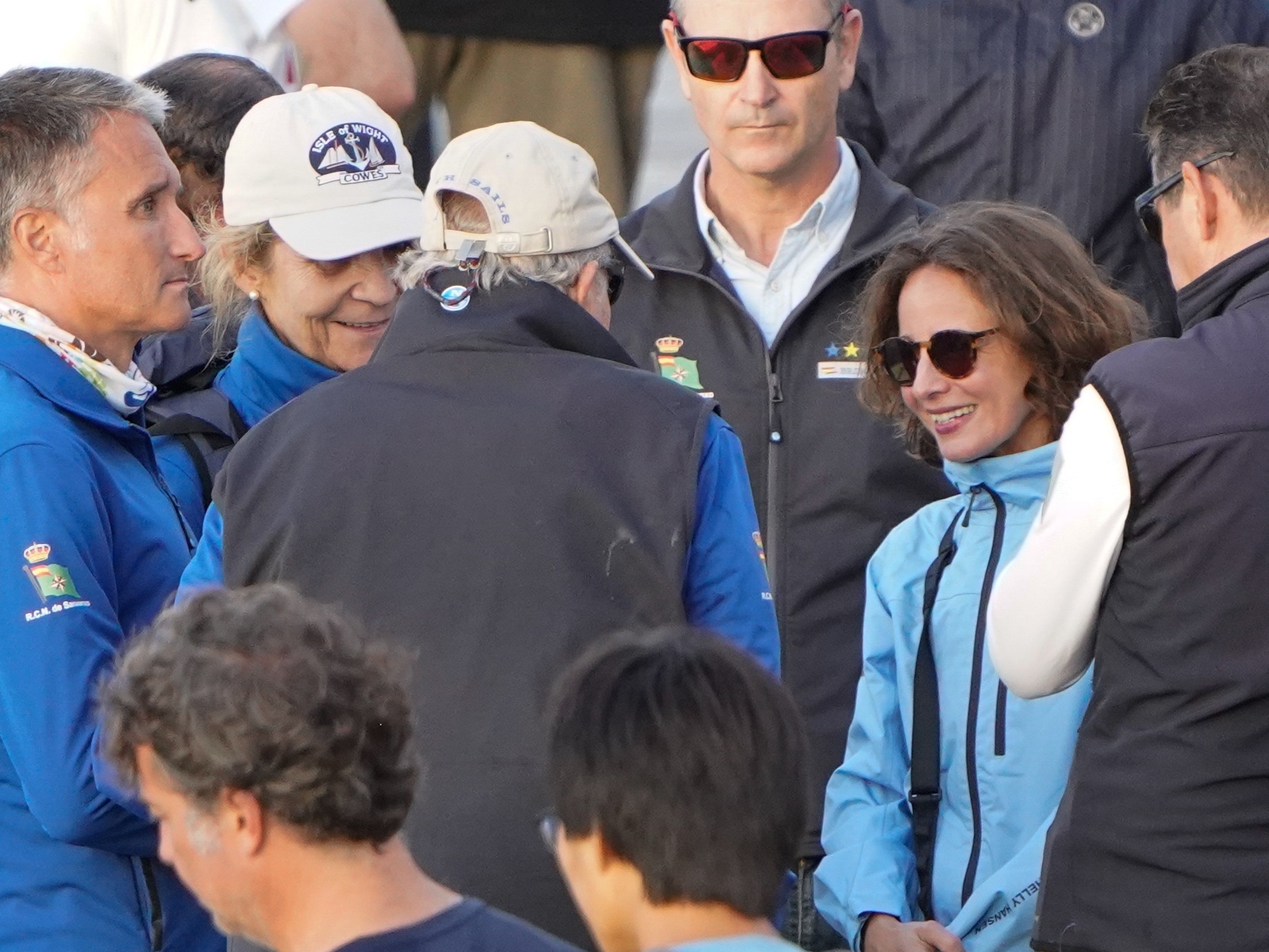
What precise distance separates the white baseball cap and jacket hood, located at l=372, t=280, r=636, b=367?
694 mm

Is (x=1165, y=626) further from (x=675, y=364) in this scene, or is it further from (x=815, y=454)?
(x=675, y=364)

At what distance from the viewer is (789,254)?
384 cm

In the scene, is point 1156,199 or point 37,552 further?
point 1156,199

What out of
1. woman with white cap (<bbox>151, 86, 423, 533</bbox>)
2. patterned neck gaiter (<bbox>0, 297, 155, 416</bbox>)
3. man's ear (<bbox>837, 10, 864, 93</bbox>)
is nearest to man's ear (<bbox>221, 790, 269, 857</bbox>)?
Answer: patterned neck gaiter (<bbox>0, 297, 155, 416</bbox>)

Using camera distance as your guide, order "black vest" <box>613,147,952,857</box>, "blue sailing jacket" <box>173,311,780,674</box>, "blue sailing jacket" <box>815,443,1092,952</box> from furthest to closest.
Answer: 1. "black vest" <box>613,147,952,857</box>
2. "blue sailing jacket" <box>815,443,1092,952</box>
3. "blue sailing jacket" <box>173,311,780,674</box>

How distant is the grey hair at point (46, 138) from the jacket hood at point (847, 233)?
128cm

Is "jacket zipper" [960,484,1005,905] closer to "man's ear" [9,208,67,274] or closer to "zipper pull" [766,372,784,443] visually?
"zipper pull" [766,372,784,443]

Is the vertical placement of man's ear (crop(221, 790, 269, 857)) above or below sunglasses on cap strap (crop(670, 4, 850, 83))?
below

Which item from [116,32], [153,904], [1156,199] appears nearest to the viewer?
[153,904]

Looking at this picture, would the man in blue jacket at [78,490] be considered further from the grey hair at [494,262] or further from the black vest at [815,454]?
the black vest at [815,454]

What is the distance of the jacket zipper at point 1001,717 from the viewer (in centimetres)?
291

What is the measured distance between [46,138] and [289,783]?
140cm

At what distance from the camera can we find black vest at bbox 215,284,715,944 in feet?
7.74

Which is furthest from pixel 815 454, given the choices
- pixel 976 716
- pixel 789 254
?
pixel 976 716
